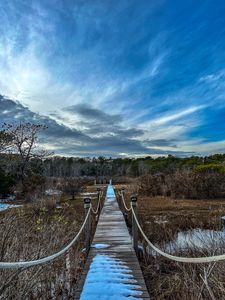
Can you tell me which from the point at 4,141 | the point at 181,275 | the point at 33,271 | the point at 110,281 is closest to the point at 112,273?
the point at 110,281

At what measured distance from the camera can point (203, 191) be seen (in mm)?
19812

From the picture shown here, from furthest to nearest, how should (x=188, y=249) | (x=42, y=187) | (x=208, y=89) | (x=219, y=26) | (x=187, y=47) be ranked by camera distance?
1. (x=42, y=187)
2. (x=208, y=89)
3. (x=187, y=47)
4. (x=219, y=26)
5. (x=188, y=249)

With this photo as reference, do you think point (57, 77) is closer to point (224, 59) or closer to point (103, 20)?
point (103, 20)

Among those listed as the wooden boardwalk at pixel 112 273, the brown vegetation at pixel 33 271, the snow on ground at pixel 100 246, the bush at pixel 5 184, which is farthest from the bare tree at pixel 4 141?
the brown vegetation at pixel 33 271

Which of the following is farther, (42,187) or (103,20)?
(42,187)

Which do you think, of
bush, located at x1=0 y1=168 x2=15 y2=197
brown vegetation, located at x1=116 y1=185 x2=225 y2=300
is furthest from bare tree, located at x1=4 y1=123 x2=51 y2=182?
brown vegetation, located at x1=116 y1=185 x2=225 y2=300

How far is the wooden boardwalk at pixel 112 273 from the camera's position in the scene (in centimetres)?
367

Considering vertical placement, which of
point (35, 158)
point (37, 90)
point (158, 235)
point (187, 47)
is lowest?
point (158, 235)

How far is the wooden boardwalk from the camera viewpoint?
12.0ft

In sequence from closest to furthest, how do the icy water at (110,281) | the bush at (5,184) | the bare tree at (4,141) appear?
the icy water at (110,281) → the bare tree at (4,141) → the bush at (5,184)

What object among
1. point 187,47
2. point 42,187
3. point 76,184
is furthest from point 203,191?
point 187,47

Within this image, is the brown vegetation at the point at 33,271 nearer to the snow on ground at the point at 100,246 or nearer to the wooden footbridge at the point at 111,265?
the wooden footbridge at the point at 111,265

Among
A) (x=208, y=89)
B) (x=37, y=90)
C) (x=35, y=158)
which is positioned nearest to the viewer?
(x=37, y=90)

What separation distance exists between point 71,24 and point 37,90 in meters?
4.21
